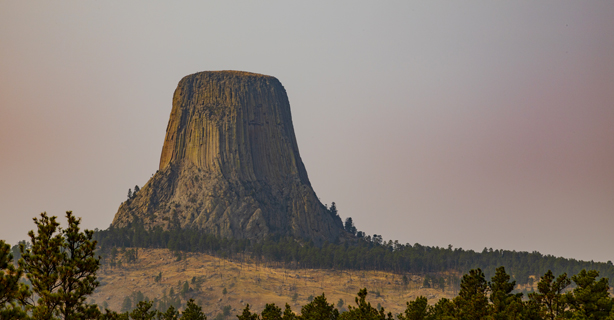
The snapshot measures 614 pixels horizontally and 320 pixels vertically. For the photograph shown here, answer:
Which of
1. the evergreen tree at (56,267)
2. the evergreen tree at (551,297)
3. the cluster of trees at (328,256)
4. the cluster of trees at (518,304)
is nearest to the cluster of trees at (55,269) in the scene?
the evergreen tree at (56,267)

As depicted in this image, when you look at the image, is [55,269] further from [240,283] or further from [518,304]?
[240,283]

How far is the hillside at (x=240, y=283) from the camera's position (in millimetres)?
153375

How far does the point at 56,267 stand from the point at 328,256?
15831 centimetres

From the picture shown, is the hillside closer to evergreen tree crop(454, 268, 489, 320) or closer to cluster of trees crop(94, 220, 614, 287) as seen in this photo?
cluster of trees crop(94, 220, 614, 287)

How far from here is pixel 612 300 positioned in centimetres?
4316

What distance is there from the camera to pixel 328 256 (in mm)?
186125

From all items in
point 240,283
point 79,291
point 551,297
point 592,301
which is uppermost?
point 592,301

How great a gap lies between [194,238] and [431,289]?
243 feet

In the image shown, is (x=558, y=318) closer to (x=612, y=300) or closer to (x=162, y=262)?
(x=612, y=300)

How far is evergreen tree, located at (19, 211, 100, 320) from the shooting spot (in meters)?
29.6

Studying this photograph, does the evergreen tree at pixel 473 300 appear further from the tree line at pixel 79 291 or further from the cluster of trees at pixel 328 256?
the cluster of trees at pixel 328 256

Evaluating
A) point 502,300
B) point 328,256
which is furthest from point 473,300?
point 328,256

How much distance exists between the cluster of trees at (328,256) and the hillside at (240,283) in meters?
4.42

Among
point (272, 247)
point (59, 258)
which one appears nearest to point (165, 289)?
point (272, 247)
